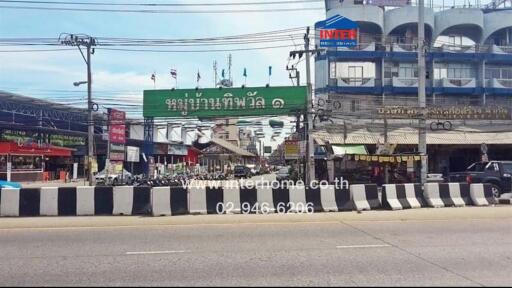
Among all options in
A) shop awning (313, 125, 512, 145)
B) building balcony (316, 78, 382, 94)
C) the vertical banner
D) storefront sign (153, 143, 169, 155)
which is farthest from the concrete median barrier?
storefront sign (153, 143, 169, 155)

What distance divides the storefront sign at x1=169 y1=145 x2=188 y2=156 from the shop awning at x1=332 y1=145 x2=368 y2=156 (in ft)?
121

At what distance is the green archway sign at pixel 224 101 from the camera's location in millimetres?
26219

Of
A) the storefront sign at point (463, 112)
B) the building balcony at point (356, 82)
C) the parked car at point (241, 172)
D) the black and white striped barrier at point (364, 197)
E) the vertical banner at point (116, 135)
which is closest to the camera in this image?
the black and white striped barrier at point (364, 197)

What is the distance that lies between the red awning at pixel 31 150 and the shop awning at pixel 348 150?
27591mm

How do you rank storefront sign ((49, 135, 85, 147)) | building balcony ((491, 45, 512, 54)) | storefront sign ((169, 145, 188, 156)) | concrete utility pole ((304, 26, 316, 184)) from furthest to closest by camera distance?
storefront sign ((169, 145, 188, 156))
storefront sign ((49, 135, 85, 147))
building balcony ((491, 45, 512, 54))
concrete utility pole ((304, 26, 316, 184))

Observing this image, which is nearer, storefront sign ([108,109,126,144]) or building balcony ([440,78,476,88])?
storefront sign ([108,109,126,144])

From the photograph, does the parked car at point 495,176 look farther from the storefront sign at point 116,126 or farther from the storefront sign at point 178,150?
the storefront sign at point 178,150

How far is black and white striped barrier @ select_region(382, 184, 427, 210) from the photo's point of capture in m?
17.4

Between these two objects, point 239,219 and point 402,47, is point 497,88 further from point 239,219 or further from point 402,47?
point 239,219

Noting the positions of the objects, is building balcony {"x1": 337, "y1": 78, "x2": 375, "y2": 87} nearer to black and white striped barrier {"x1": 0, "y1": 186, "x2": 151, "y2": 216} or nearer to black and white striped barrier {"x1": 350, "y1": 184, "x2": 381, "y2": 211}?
black and white striped barrier {"x1": 350, "y1": 184, "x2": 381, "y2": 211}

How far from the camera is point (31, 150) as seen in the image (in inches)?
1837

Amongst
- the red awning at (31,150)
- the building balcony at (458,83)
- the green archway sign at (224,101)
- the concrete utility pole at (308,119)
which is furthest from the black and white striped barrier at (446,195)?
the red awning at (31,150)

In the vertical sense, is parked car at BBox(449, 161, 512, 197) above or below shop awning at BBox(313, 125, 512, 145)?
below

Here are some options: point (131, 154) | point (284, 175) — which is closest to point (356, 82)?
point (284, 175)
